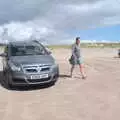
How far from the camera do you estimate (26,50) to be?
45.4 ft

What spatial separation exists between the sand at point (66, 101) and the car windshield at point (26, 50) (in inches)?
55.7

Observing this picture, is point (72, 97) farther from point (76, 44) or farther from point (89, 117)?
point (76, 44)

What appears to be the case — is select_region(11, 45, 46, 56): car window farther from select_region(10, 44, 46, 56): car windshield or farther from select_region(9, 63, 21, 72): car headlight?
select_region(9, 63, 21, 72): car headlight

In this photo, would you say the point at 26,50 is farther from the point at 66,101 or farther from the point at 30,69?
the point at 66,101

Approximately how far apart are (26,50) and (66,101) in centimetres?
412

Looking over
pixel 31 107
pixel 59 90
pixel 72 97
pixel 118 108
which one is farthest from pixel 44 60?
pixel 118 108

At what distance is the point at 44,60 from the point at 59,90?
1287 mm

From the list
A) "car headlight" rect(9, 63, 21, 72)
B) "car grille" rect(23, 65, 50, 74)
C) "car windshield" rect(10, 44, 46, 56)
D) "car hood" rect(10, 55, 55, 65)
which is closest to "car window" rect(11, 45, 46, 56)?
"car windshield" rect(10, 44, 46, 56)

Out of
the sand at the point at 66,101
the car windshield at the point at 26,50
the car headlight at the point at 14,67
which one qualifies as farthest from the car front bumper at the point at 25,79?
the car windshield at the point at 26,50

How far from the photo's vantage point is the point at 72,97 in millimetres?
10828

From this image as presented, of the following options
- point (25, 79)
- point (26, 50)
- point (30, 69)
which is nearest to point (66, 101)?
point (25, 79)

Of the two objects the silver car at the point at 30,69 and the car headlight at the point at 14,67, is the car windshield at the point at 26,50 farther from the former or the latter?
the car headlight at the point at 14,67

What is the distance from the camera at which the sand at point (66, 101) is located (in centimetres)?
869

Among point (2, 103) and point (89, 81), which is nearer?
point (2, 103)
